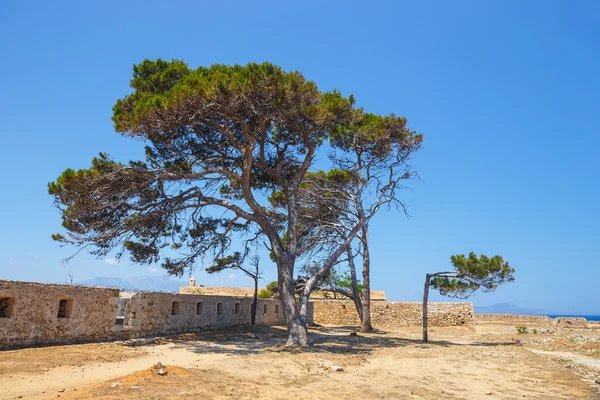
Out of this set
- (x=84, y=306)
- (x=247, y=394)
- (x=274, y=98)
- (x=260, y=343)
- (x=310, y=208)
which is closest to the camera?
(x=247, y=394)

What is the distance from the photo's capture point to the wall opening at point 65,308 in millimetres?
12789

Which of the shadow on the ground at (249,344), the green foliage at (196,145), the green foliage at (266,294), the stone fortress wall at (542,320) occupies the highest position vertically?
the green foliage at (196,145)

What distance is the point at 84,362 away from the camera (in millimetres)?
10156

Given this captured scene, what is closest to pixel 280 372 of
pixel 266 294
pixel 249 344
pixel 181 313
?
pixel 249 344

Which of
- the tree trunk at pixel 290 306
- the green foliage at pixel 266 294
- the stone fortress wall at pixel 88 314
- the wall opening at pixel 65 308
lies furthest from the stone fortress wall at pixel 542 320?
the wall opening at pixel 65 308

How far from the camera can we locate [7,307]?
1127 centimetres

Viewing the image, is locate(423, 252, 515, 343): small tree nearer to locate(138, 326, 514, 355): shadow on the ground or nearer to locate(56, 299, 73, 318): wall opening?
locate(138, 326, 514, 355): shadow on the ground

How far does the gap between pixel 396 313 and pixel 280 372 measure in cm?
2190

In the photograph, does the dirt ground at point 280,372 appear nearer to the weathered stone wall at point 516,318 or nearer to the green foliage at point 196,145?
the green foliage at point 196,145

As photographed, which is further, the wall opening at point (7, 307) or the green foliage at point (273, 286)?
the green foliage at point (273, 286)

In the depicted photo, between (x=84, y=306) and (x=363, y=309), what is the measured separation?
1420 centimetres

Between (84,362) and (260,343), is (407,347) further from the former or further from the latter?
(84,362)

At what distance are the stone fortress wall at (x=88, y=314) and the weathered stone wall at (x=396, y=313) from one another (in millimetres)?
14219

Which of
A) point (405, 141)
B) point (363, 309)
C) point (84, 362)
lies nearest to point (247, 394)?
point (84, 362)
